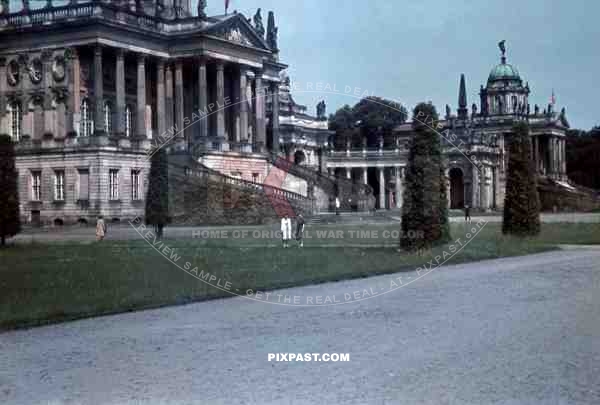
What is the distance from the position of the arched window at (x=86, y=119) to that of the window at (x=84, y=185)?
296cm

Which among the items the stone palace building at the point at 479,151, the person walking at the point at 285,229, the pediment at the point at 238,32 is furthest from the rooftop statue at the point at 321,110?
the person walking at the point at 285,229

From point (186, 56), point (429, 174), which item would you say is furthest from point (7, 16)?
Result: point (429, 174)

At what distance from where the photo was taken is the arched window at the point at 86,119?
5188 cm

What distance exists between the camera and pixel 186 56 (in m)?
55.2

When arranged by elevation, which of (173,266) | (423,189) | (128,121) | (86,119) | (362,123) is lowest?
(173,266)

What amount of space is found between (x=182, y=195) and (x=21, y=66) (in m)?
14.1

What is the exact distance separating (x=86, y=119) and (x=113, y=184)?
474 centimetres

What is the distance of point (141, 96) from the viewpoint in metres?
53.5

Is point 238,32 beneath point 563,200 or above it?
above

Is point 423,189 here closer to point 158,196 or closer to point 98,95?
point 158,196

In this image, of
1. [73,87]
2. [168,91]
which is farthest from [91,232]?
[168,91]

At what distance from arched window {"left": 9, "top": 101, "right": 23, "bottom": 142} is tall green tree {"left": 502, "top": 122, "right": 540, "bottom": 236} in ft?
104

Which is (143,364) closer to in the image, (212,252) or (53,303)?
(53,303)

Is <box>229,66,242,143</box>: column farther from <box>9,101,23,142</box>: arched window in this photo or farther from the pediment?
<box>9,101,23,142</box>: arched window
